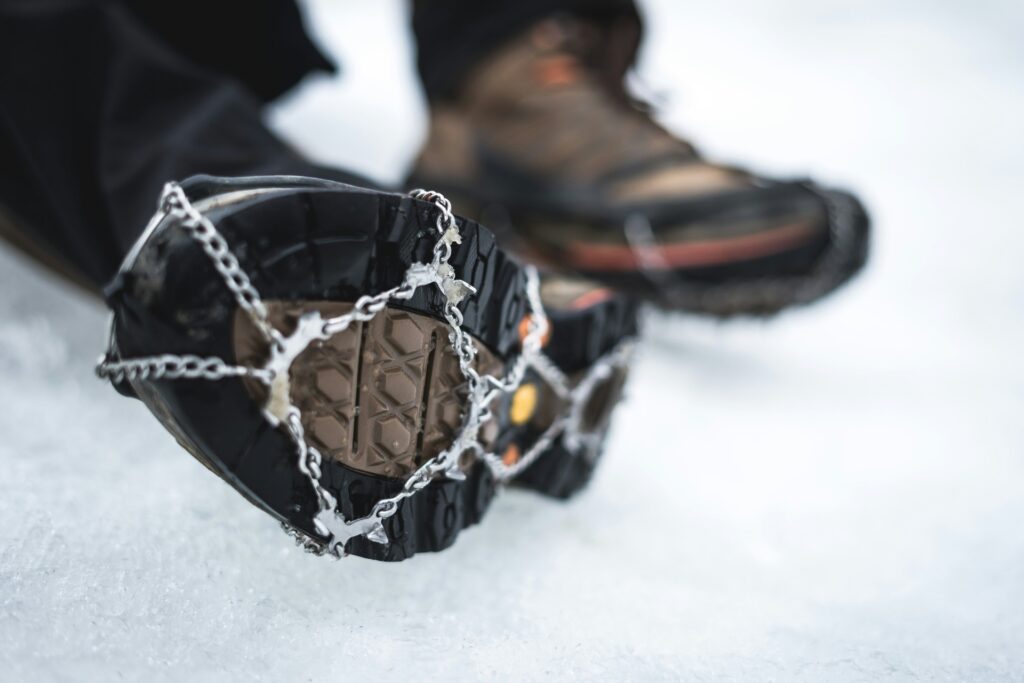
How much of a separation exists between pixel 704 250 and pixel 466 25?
0.38 m

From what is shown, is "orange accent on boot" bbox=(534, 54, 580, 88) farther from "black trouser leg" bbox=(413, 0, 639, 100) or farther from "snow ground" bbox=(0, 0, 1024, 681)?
"snow ground" bbox=(0, 0, 1024, 681)

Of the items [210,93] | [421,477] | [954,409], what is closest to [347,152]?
[210,93]

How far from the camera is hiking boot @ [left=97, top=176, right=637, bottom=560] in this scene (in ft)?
1.11

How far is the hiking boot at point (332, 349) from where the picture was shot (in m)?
0.34

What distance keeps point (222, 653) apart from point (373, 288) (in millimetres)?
176

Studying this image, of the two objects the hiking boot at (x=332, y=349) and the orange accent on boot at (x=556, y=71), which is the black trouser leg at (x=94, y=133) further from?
the orange accent on boot at (x=556, y=71)

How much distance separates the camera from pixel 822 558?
612mm

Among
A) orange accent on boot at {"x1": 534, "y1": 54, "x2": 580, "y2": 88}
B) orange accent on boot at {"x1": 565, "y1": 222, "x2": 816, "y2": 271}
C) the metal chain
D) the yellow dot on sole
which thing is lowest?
orange accent on boot at {"x1": 565, "y1": 222, "x2": 816, "y2": 271}

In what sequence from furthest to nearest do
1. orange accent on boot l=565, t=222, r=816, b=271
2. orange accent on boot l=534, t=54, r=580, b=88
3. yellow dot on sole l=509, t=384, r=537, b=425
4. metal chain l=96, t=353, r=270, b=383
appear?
orange accent on boot l=534, t=54, r=580, b=88 → orange accent on boot l=565, t=222, r=816, b=271 → yellow dot on sole l=509, t=384, r=537, b=425 → metal chain l=96, t=353, r=270, b=383

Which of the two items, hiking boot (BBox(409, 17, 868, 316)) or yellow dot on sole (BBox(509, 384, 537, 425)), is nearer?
yellow dot on sole (BBox(509, 384, 537, 425))

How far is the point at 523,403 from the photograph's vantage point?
48cm

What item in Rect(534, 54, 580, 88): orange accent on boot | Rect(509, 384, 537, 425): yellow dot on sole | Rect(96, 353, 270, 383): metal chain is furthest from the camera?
Rect(534, 54, 580, 88): orange accent on boot

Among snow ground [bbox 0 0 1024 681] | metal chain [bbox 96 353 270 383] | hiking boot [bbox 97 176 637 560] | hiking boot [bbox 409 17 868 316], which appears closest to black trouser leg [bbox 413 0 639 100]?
hiking boot [bbox 409 17 868 316]

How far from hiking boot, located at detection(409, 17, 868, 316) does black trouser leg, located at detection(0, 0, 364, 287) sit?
0.43m
